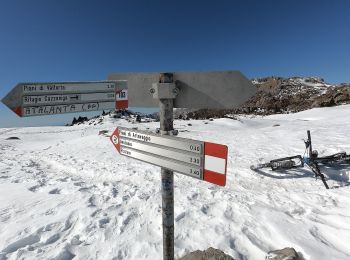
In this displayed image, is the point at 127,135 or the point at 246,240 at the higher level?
the point at 127,135

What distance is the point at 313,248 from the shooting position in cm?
566

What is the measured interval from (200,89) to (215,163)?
0.97 metres

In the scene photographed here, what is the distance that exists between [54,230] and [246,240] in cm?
473

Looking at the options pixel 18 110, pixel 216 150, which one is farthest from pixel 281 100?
pixel 18 110

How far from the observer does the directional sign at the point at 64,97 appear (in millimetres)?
3080

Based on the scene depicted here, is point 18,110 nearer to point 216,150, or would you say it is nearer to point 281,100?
point 216,150

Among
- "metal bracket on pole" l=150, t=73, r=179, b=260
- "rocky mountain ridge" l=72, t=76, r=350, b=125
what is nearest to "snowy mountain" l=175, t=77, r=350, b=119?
"rocky mountain ridge" l=72, t=76, r=350, b=125

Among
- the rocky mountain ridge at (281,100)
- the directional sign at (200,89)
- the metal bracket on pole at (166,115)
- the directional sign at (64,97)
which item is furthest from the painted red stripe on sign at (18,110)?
the rocky mountain ridge at (281,100)

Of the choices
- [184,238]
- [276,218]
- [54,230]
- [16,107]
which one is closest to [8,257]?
[54,230]

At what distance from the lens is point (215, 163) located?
115 inches

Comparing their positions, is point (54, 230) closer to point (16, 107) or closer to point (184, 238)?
point (184, 238)

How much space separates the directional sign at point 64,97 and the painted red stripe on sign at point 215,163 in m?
1.34

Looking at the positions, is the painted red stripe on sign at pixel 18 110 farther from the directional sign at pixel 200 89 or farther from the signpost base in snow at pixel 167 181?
the signpost base in snow at pixel 167 181

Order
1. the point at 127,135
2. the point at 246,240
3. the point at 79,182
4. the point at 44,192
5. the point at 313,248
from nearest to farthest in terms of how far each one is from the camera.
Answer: the point at 127,135
the point at 313,248
the point at 246,240
the point at 44,192
the point at 79,182
